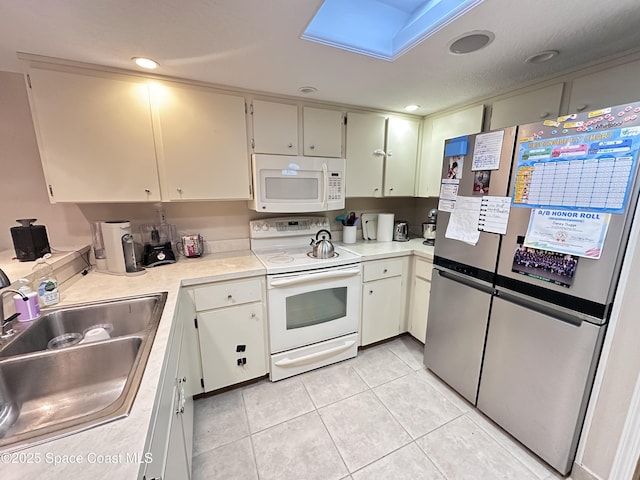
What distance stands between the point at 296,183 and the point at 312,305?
3.15 feet

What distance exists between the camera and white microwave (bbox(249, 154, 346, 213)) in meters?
1.99

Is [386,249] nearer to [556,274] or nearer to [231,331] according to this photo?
[556,274]

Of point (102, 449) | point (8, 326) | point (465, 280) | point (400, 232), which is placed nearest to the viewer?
point (102, 449)

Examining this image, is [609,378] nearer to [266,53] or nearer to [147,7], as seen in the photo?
[266,53]

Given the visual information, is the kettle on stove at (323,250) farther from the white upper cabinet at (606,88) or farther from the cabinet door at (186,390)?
the white upper cabinet at (606,88)

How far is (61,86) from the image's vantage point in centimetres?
148

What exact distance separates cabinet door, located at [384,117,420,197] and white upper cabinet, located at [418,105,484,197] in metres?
0.09

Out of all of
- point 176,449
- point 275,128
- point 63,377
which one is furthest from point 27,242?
point 275,128

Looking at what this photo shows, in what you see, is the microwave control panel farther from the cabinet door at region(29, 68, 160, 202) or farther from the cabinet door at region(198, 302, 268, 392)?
the cabinet door at region(29, 68, 160, 202)

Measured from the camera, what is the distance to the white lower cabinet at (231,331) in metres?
1.75

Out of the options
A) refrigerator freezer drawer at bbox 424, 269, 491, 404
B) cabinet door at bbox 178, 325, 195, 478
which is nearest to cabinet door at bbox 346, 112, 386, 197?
refrigerator freezer drawer at bbox 424, 269, 491, 404

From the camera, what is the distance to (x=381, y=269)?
2.28 meters

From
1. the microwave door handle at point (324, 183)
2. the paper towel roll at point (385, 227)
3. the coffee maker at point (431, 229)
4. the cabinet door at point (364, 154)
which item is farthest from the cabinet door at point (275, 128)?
the coffee maker at point (431, 229)

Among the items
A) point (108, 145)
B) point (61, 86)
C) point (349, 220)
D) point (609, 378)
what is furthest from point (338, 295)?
point (61, 86)
